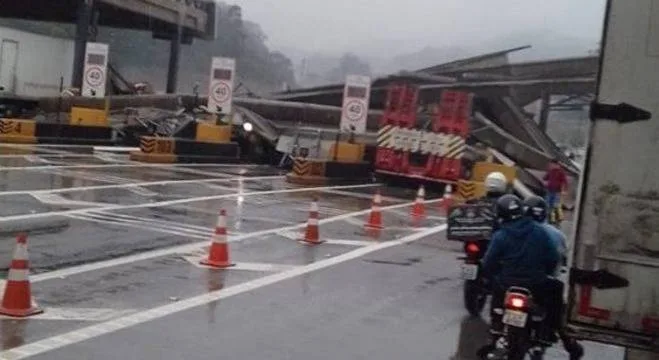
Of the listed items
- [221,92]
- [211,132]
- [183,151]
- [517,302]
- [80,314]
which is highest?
[221,92]

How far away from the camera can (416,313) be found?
11.3 metres

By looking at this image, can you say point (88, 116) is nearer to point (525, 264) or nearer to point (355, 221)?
point (355, 221)

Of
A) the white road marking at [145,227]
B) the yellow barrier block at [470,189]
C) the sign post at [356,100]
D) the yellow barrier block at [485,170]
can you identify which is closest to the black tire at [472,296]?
the white road marking at [145,227]

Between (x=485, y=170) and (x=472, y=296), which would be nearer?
(x=472, y=296)

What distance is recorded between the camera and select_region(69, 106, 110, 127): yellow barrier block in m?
35.9

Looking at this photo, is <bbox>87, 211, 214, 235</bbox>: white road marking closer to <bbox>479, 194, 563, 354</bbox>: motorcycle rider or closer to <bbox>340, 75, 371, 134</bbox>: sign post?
<bbox>479, 194, 563, 354</bbox>: motorcycle rider

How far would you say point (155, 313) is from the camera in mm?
9961

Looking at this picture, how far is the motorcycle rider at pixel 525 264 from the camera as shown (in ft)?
27.5

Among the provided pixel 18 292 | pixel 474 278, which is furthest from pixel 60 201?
pixel 474 278

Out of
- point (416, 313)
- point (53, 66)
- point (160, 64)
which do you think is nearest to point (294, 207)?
point (416, 313)

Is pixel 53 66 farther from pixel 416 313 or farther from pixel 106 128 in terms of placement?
pixel 416 313

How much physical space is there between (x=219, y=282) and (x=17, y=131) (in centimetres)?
2267

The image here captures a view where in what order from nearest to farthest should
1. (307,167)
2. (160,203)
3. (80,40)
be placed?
(160,203) < (307,167) < (80,40)

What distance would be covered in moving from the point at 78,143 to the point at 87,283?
80.4ft
